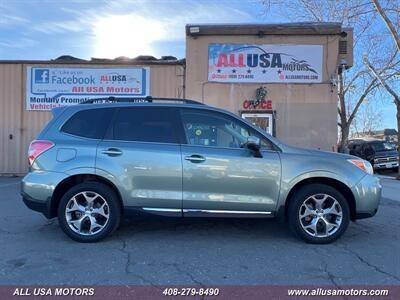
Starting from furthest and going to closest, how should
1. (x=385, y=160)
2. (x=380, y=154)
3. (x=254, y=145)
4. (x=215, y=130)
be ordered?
(x=380, y=154), (x=385, y=160), (x=215, y=130), (x=254, y=145)

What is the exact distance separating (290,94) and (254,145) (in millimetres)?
8829

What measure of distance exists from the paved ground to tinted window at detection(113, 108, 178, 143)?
1.34 metres

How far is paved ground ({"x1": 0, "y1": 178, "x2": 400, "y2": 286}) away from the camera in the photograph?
4648mm

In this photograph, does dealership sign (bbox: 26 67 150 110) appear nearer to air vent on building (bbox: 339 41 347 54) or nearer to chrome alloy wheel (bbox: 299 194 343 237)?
air vent on building (bbox: 339 41 347 54)

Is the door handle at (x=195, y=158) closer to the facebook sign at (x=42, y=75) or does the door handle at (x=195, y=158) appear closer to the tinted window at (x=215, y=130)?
the tinted window at (x=215, y=130)

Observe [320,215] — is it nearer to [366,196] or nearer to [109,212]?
[366,196]

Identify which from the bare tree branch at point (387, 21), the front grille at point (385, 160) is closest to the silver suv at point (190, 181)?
the bare tree branch at point (387, 21)

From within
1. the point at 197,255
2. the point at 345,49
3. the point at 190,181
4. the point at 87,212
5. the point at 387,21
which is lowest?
the point at 197,255

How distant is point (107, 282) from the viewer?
4.49m

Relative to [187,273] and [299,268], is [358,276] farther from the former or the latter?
[187,273]

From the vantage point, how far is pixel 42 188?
583cm

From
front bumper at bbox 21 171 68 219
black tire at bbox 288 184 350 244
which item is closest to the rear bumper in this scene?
front bumper at bbox 21 171 68 219

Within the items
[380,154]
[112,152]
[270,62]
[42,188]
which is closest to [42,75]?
[270,62]

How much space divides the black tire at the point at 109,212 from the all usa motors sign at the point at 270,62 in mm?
9064
